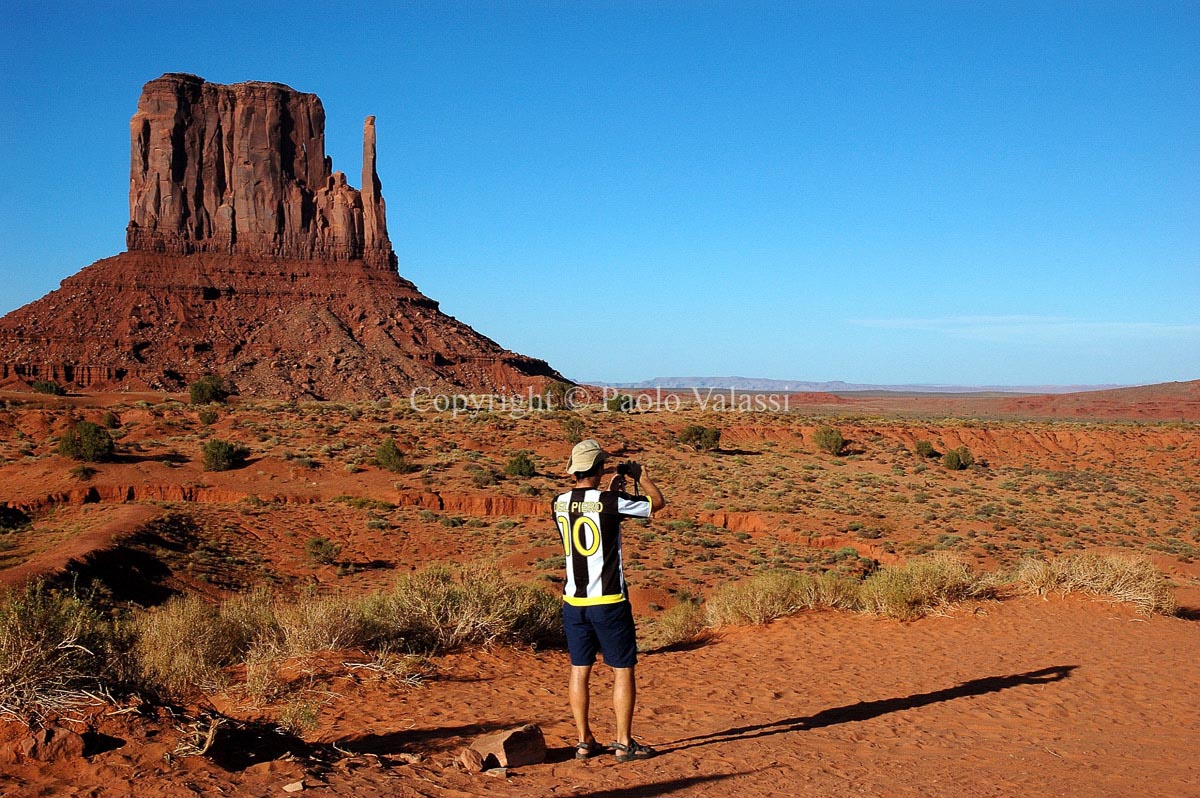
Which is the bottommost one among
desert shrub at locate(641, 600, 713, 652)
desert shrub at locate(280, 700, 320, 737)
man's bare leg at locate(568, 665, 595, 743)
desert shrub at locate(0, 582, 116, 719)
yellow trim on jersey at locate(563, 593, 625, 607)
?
desert shrub at locate(641, 600, 713, 652)

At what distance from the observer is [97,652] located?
5.61 meters

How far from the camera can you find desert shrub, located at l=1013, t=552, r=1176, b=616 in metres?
11.8

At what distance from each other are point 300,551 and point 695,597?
1004 centimetres

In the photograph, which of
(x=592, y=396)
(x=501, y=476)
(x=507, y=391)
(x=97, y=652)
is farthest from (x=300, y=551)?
(x=592, y=396)

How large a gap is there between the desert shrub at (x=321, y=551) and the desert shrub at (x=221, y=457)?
8075 mm

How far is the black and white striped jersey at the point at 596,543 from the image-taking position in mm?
5391

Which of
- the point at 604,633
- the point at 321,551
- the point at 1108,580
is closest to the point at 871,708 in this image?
the point at 604,633

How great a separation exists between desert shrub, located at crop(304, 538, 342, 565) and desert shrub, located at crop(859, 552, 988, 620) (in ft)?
Answer: 42.6

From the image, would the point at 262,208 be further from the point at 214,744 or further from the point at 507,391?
the point at 214,744

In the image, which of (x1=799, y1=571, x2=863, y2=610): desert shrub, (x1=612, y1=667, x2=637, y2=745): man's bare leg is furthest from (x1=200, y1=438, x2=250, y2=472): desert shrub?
(x1=612, y1=667, x2=637, y2=745): man's bare leg

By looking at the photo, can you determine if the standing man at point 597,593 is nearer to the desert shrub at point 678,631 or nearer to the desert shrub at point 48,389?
the desert shrub at point 678,631

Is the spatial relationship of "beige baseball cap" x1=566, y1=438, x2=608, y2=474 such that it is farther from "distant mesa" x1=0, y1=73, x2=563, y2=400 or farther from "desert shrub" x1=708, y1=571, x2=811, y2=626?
"distant mesa" x1=0, y1=73, x2=563, y2=400

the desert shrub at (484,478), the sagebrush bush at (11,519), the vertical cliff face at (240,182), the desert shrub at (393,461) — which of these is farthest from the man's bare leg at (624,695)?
the vertical cliff face at (240,182)

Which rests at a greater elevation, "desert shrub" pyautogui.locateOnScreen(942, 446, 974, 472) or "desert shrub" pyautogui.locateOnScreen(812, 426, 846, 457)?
"desert shrub" pyautogui.locateOnScreen(812, 426, 846, 457)
